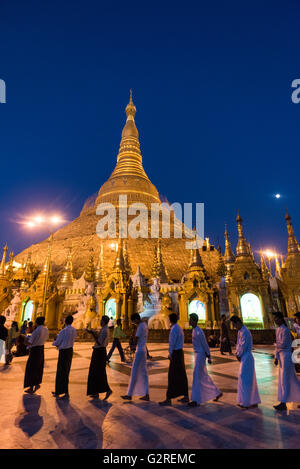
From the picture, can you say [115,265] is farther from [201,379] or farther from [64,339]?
[201,379]

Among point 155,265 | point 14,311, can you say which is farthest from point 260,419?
point 14,311

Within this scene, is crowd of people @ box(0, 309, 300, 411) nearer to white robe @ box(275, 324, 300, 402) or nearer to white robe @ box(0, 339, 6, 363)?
white robe @ box(275, 324, 300, 402)

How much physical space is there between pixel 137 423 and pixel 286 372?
10.4 ft

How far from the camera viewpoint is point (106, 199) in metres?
48.8

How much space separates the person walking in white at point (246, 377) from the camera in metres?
4.95

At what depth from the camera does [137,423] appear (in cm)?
415

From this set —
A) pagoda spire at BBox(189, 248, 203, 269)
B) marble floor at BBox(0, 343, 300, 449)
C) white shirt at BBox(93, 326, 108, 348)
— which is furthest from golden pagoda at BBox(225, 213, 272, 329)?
white shirt at BBox(93, 326, 108, 348)

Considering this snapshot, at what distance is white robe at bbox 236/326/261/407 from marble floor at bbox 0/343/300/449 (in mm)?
197

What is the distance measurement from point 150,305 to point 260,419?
2212 cm

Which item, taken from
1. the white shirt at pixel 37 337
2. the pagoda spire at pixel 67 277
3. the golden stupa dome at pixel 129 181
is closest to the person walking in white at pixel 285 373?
the white shirt at pixel 37 337

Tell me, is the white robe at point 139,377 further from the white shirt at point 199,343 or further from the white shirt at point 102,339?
the white shirt at point 199,343

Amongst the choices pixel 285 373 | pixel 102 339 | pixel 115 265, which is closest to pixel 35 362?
pixel 102 339

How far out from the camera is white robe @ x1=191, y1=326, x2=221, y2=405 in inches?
205

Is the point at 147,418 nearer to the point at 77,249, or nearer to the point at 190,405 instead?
the point at 190,405
